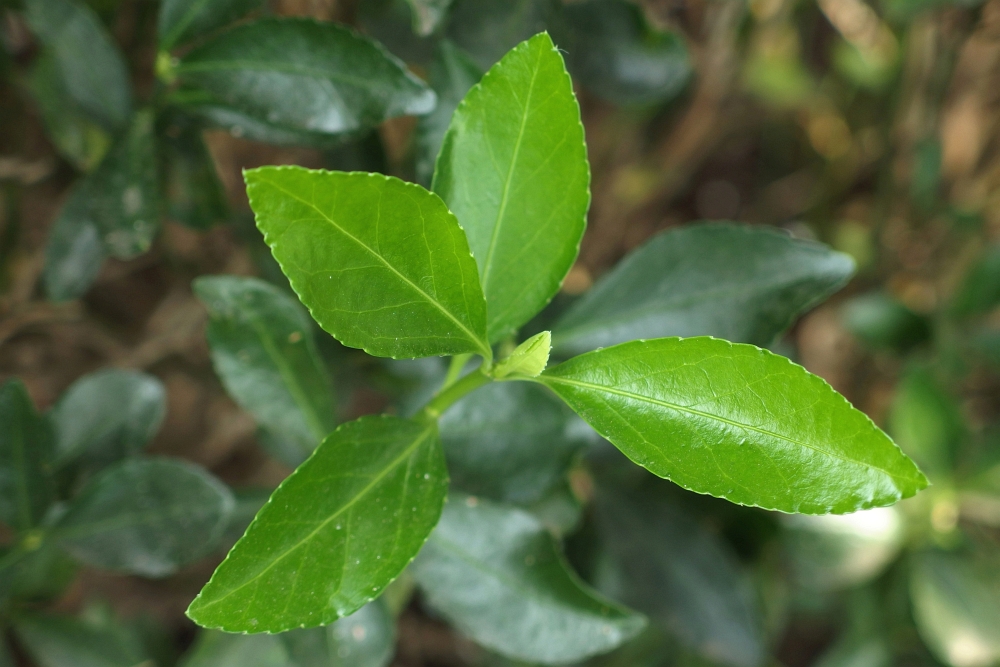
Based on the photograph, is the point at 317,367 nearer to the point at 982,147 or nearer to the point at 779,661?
the point at 779,661

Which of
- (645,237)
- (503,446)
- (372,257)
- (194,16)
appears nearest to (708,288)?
(503,446)

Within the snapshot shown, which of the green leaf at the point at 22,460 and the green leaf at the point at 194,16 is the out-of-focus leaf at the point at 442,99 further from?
the green leaf at the point at 22,460

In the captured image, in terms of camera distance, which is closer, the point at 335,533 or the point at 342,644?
the point at 335,533

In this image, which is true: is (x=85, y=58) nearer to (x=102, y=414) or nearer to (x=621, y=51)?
(x=102, y=414)

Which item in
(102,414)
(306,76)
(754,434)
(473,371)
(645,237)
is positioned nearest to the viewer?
(754,434)

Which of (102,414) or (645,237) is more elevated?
(102,414)

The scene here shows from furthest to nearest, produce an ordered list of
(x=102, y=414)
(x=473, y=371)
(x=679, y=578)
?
(x=679, y=578) < (x=102, y=414) < (x=473, y=371)

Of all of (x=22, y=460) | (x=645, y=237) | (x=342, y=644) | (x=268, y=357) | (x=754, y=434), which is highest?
(x=754, y=434)
